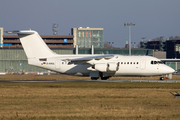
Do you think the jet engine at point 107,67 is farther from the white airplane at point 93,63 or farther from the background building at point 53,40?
the background building at point 53,40

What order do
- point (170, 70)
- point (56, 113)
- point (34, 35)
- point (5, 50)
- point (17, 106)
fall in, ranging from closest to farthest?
point (56, 113) < point (17, 106) < point (170, 70) < point (34, 35) < point (5, 50)

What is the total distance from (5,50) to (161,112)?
9225 centimetres

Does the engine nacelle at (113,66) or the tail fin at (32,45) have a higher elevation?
the tail fin at (32,45)

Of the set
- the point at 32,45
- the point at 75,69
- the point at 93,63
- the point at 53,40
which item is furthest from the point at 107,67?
the point at 53,40

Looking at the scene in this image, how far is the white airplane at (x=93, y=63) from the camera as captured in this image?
46.8 m

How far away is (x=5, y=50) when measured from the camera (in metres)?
104

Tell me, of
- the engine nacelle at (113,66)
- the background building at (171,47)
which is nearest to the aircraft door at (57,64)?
the engine nacelle at (113,66)

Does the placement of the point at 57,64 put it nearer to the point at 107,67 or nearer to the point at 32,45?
the point at 32,45

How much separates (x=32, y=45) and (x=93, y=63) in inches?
399

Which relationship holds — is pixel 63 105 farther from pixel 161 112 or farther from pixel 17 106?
pixel 161 112

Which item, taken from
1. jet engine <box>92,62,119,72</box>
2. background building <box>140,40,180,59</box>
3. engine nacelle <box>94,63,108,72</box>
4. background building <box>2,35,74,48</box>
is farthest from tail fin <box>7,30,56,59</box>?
background building <box>2,35,74,48</box>

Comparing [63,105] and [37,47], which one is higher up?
[37,47]

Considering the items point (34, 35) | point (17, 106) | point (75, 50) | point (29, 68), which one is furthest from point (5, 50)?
point (17, 106)

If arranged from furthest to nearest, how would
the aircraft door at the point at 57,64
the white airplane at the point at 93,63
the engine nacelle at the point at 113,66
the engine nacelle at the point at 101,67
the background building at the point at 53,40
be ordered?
the background building at the point at 53,40 → the aircraft door at the point at 57,64 → the white airplane at the point at 93,63 → the engine nacelle at the point at 101,67 → the engine nacelle at the point at 113,66
